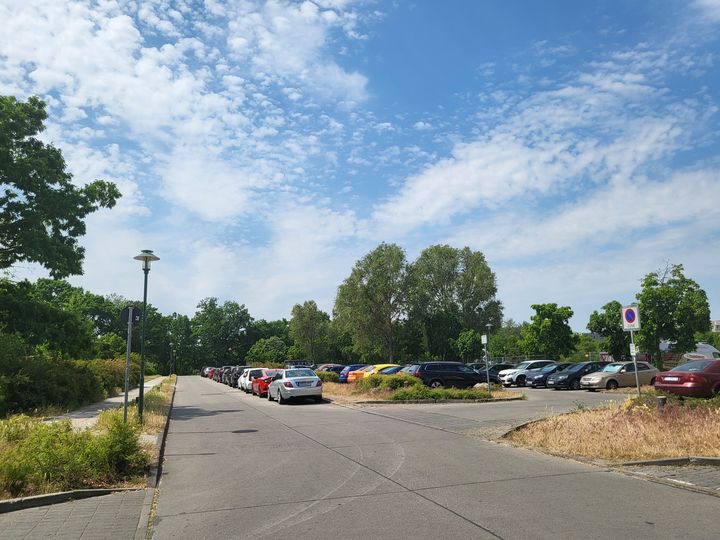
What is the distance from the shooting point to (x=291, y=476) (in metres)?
8.27

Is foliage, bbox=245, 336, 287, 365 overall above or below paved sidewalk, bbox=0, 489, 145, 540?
above

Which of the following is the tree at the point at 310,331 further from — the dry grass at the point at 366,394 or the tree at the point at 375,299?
the dry grass at the point at 366,394

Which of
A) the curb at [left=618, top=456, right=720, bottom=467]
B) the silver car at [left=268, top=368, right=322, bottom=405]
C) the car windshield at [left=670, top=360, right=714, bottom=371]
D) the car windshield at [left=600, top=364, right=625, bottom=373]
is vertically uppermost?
the car windshield at [left=670, top=360, right=714, bottom=371]

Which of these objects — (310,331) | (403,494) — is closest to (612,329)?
(403,494)

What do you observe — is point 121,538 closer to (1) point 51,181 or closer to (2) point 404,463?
(2) point 404,463

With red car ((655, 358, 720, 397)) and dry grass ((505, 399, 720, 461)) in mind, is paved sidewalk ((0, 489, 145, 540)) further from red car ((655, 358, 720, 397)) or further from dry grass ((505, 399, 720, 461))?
red car ((655, 358, 720, 397))

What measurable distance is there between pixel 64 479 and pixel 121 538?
8.06 feet

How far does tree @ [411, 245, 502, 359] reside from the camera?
230ft

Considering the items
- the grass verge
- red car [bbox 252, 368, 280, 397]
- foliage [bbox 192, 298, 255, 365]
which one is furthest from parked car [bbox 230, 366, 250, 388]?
foliage [bbox 192, 298, 255, 365]

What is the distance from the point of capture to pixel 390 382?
80.5ft

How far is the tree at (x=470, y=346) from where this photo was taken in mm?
60344

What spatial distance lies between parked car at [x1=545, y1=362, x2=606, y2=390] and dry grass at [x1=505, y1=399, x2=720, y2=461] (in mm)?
17068

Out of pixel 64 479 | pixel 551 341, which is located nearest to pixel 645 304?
pixel 551 341

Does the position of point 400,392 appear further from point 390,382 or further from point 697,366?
point 697,366
